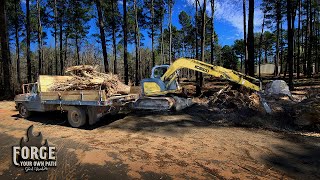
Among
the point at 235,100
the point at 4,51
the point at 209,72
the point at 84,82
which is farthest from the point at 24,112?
the point at 4,51

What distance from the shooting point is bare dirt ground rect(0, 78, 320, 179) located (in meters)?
5.46

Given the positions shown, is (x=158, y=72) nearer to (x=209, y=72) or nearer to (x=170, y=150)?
(x=209, y=72)

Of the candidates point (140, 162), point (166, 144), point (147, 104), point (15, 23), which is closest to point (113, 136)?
point (166, 144)

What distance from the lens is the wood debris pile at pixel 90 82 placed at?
394 inches

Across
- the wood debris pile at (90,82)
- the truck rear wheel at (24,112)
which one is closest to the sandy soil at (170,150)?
the wood debris pile at (90,82)

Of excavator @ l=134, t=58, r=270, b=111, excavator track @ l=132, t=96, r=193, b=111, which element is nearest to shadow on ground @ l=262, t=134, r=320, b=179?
excavator @ l=134, t=58, r=270, b=111

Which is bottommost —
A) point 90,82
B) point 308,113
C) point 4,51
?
point 308,113

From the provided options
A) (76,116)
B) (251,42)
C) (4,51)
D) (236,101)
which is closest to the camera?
(76,116)

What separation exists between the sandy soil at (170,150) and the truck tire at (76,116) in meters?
0.26

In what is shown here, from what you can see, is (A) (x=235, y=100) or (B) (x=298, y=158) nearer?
(B) (x=298, y=158)

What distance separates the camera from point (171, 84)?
12.5 m

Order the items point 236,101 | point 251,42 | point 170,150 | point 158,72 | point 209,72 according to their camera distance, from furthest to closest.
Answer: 1. point 251,42
2. point 158,72
3. point 236,101
4. point 209,72
5. point 170,150

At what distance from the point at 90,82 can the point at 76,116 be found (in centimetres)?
146

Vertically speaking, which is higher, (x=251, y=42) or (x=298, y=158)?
(x=251, y=42)
